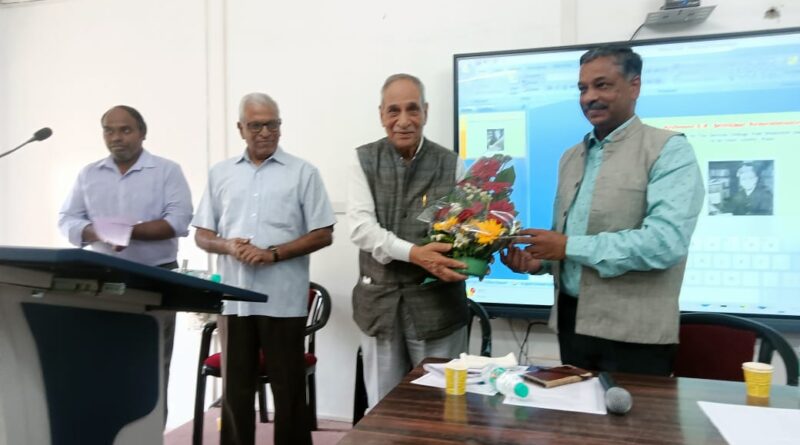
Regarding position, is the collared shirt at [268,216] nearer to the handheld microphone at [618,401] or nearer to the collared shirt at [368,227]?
the collared shirt at [368,227]

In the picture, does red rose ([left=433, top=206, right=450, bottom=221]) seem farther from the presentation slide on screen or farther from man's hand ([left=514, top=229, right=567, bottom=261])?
the presentation slide on screen

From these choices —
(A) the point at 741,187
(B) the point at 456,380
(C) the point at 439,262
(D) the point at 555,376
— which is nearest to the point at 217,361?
(C) the point at 439,262

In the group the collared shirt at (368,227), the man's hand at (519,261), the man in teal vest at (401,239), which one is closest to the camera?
the man's hand at (519,261)

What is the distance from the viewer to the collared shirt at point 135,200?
252 cm

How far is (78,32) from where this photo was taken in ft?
11.9

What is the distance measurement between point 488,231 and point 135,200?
A: 180 cm

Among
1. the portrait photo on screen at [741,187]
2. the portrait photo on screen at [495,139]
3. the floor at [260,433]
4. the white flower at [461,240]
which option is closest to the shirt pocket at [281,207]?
the white flower at [461,240]

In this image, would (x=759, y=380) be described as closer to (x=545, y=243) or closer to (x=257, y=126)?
(x=545, y=243)

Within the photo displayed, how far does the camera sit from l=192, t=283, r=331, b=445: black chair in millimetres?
2535

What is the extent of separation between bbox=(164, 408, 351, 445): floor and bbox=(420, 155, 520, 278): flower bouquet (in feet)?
5.23

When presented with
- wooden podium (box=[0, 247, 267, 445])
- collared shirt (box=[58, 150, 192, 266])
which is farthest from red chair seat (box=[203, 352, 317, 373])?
wooden podium (box=[0, 247, 267, 445])

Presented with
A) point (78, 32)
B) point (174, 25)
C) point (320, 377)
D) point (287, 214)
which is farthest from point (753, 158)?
point (78, 32)

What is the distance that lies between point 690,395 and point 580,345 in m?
0.44

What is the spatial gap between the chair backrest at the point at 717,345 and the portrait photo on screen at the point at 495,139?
125 centimetres
